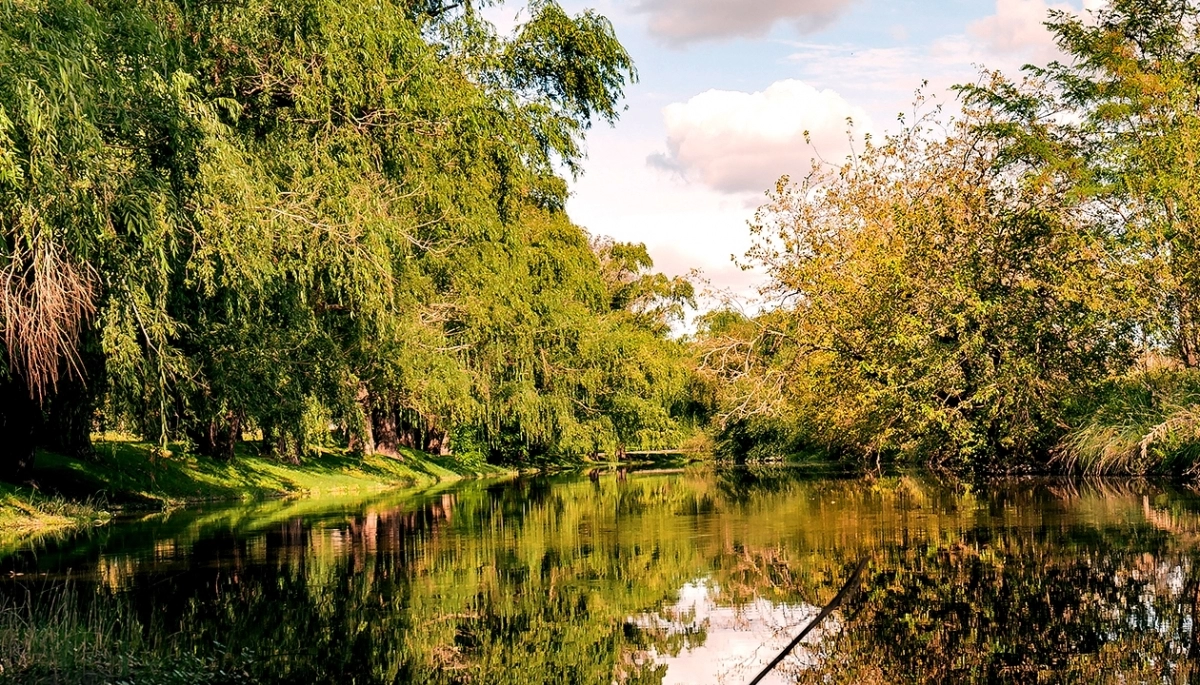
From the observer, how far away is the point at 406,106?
18297mm

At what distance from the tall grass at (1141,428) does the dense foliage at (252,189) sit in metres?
13.1

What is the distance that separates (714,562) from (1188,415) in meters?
13.3

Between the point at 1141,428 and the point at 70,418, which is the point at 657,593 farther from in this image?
the point at 1141,428

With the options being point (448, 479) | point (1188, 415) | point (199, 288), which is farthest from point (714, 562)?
point (448, 479)

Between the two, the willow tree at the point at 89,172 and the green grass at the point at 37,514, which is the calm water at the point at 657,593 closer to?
the green grass at the point at 37,514

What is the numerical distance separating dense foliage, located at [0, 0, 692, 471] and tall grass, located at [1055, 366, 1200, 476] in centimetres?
1311

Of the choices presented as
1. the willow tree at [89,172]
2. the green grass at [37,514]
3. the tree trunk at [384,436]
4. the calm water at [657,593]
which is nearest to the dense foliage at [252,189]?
the willow tree at [89,172]

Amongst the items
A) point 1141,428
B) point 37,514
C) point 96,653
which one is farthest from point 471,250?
point 96,653

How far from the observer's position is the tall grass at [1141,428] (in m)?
23.6

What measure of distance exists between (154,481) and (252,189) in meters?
13.4

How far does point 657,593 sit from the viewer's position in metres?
11.8

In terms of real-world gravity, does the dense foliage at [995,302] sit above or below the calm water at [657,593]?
above

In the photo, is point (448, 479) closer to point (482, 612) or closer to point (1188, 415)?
point (1188, 415)

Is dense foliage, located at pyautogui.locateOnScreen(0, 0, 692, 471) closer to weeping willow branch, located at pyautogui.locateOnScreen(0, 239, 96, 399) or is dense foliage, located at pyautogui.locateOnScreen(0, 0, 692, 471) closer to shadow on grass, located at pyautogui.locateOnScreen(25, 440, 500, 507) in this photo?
weeping willow branch, located at pyautogui.locateOnScreen(0, 239, 96, 399)
